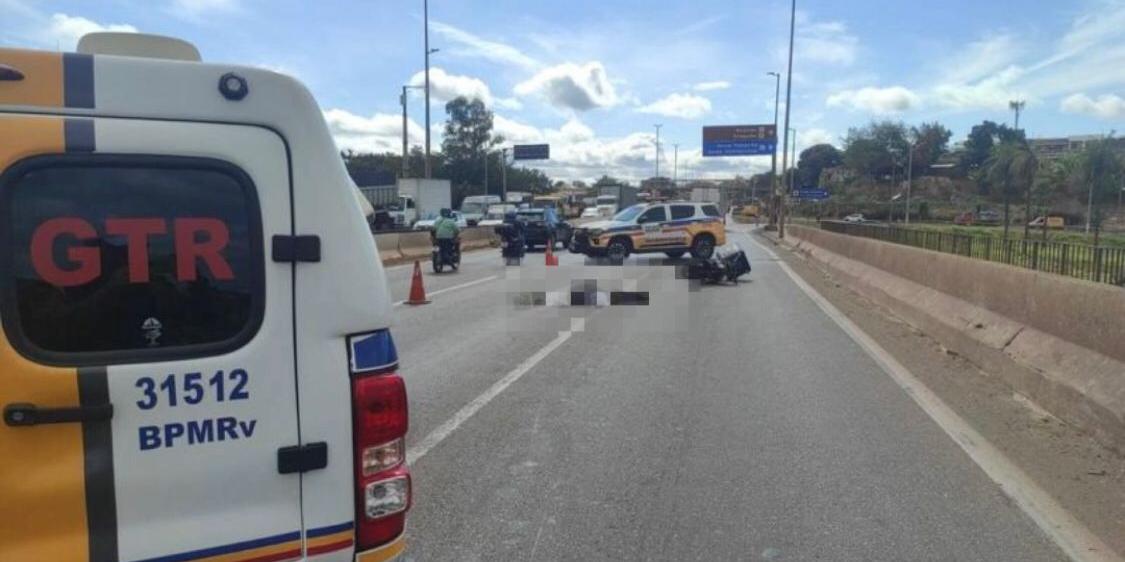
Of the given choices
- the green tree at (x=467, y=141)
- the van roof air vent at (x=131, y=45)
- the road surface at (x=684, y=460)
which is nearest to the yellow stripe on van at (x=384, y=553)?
the road surface at (x=684, y=460)

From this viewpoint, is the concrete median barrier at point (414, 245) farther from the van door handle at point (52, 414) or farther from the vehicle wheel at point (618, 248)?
the van door handle at point (52, 414)

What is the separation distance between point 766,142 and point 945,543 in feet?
189

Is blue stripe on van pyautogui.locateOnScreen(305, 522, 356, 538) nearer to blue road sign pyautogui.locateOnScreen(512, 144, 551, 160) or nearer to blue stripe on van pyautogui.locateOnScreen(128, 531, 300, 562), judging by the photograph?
blue stripe on van pyautogui.locateOnScreen(128, 531, 300, 562)

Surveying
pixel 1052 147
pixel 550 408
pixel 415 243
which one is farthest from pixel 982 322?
pixel 1052 147

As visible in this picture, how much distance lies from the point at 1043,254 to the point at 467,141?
400 feet

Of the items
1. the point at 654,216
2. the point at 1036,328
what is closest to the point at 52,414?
the point at 1036,328

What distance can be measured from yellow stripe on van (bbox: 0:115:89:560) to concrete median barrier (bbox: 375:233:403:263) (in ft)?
76.2

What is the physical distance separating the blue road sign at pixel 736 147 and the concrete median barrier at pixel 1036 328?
48.4 metres

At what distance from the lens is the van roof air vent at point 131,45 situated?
2.51 metres

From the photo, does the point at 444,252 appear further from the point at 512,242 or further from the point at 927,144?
the point at 927,144

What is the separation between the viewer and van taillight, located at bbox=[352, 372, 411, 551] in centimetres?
244

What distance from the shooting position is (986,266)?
873 centimetres

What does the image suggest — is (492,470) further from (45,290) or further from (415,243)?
(415,243)

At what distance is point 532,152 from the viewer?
92812 millimetres
